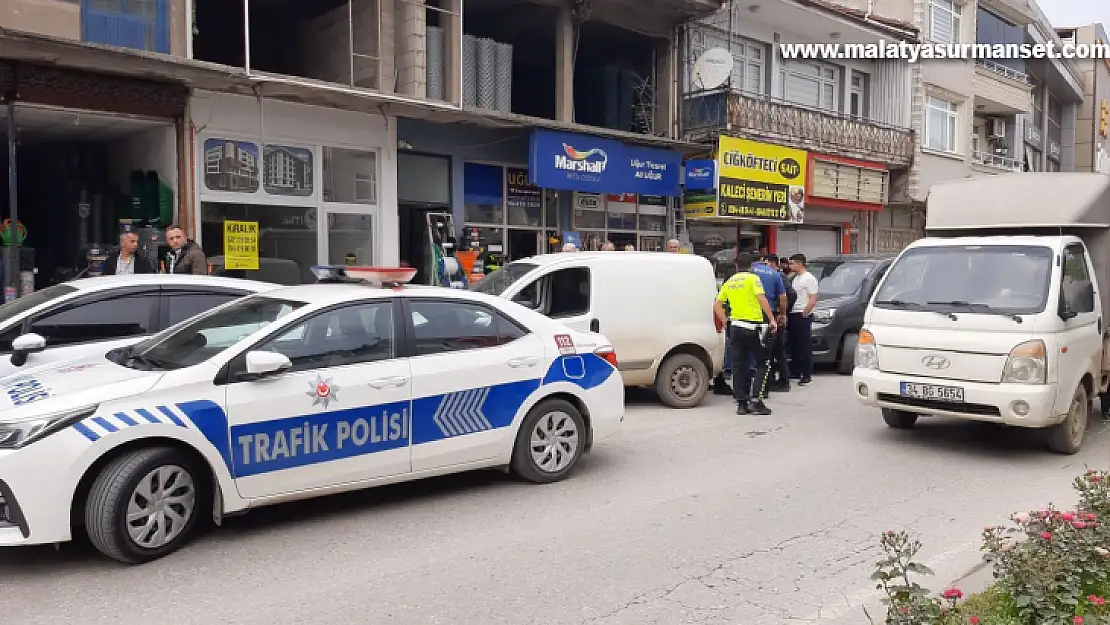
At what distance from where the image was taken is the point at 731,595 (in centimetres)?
445

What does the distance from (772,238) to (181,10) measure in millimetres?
14937

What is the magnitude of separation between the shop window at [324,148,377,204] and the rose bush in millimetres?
11522

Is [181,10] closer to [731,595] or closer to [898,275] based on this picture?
[898,275]

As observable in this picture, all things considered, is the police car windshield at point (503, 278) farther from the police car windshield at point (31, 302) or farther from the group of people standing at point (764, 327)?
the police car windshield at point (31, 302)

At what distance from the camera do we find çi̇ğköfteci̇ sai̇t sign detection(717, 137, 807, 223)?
18266 millimetres

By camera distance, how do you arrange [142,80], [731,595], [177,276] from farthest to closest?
[142,80] → [177,276] → [731,595]

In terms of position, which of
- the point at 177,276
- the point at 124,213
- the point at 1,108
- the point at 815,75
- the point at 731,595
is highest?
the point at 815,75

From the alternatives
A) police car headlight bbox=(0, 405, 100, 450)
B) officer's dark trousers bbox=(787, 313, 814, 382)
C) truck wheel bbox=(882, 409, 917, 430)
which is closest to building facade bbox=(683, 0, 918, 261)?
officer's dark trousers bbox=(787, 313, 814, 382)

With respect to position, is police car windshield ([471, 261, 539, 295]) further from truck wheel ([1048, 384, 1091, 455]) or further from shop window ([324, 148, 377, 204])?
shop window ([324, 148, 377, 204])

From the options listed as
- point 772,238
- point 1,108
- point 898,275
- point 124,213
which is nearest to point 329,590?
point 898,275

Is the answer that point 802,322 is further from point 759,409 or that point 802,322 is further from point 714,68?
point 714,68

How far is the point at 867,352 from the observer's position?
26.2 ft

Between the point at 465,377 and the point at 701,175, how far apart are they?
1300 cm

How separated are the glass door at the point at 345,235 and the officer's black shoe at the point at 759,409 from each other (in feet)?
23.2
